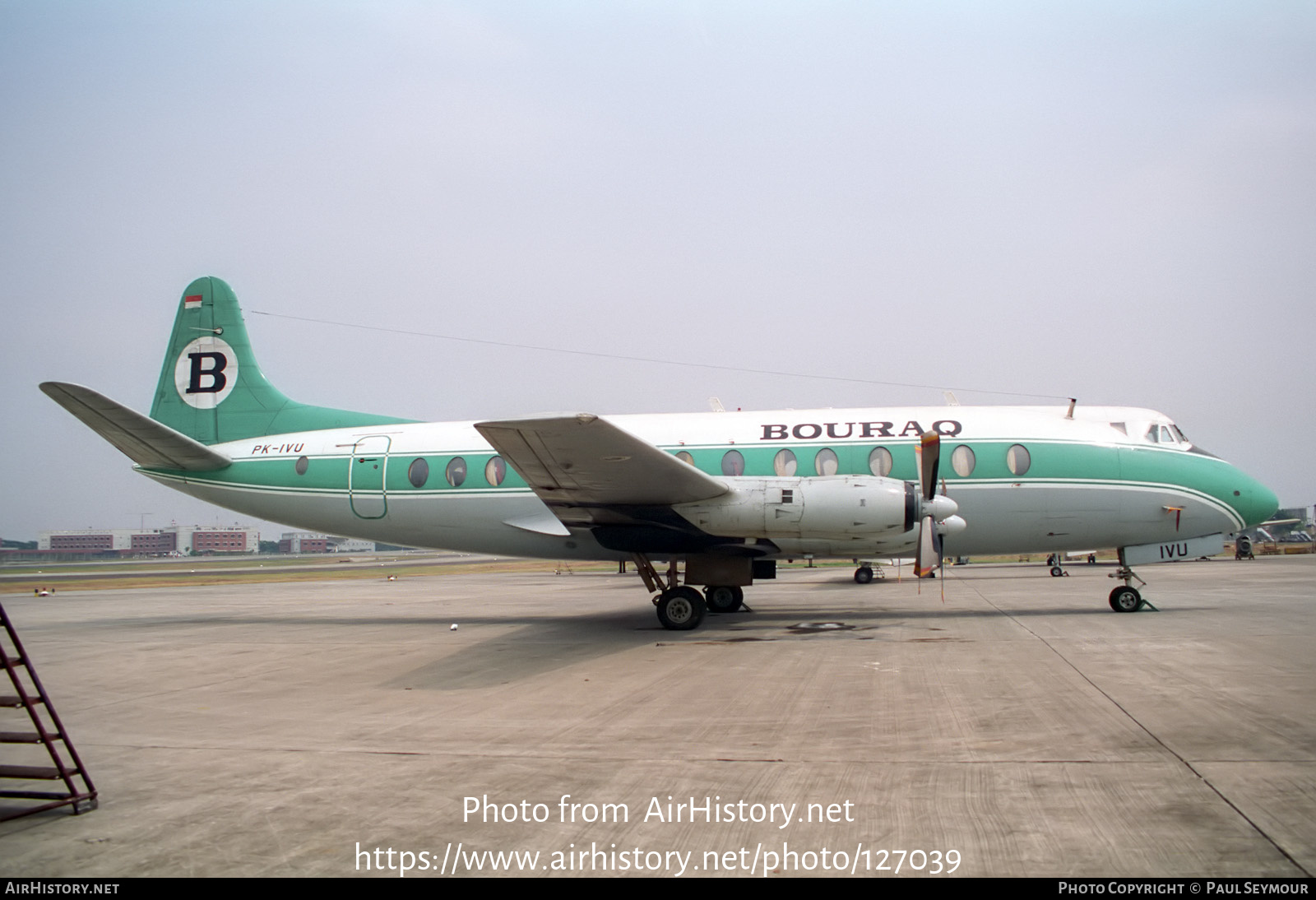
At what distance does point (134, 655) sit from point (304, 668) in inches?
143

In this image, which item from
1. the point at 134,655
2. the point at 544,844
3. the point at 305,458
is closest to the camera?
the point at 544,844

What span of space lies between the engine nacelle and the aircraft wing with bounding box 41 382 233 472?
1008 cm

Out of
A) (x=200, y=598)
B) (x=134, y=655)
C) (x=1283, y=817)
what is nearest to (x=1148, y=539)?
(x=1283, y=817)

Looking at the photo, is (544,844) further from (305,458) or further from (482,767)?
(305,458)

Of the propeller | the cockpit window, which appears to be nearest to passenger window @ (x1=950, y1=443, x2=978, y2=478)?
the propeller

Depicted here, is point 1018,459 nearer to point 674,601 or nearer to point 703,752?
point 674,601

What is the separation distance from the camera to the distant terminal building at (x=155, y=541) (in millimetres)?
139250

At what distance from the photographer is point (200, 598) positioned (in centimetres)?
2714

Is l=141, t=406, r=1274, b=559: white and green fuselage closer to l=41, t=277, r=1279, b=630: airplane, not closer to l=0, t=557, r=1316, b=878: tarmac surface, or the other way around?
l=41, t=277, r=1279, b=630: airplane

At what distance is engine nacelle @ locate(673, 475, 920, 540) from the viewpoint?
42.5ft

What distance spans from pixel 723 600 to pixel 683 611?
3.30 m

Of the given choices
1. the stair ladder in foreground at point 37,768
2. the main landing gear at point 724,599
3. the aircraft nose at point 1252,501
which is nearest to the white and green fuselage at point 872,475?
the aircraft nose at point 1252,501

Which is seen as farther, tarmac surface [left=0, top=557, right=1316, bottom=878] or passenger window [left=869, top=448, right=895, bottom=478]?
passenger window [left=869, top=448, right=895, bottom=478]

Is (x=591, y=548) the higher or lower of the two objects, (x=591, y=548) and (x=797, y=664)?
the higher
